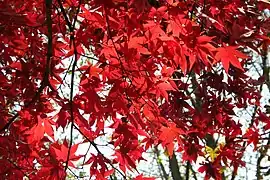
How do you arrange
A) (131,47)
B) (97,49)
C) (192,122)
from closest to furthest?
(131,47)
(97,49)
(192,122)

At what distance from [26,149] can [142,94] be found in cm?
63

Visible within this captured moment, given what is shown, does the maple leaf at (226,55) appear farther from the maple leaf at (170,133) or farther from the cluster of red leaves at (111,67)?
the maple leaf at (170,133)

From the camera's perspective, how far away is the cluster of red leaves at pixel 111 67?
1477 mm

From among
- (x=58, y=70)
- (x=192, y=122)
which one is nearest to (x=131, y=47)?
(x=58, y=70)

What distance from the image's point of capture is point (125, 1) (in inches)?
58.6

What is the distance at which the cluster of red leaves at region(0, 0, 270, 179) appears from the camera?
1.48 metres

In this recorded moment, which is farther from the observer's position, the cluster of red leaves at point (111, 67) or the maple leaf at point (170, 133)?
the maple leaf at point (170, 133)

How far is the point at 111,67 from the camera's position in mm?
1541

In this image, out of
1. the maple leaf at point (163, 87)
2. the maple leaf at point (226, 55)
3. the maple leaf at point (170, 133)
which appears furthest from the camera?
the maple leaf at point (170, 133)

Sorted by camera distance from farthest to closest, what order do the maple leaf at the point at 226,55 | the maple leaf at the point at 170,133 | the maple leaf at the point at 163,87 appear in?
the maple leaf at the point at 170,133
the maple leaf at the point at 163,87
the maple leaf at the point at 226,55

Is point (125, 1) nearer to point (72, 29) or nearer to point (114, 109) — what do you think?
point (72, 29)

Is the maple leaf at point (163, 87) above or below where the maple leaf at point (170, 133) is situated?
above

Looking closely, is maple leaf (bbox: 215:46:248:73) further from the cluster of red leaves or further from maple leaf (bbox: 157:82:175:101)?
maple leaf (bbox: 157:82:175:101)

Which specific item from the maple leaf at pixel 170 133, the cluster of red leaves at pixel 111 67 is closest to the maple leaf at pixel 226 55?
the cluster of red leaves at pixel 111 67
